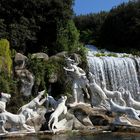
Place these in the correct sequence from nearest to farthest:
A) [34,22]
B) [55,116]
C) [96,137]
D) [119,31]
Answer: [96,137] < [55,116] < [34,22] < [119,31]

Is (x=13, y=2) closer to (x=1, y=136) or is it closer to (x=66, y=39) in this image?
(x=66, y=39)

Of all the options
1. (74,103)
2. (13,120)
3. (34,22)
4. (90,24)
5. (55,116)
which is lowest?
(13,120)

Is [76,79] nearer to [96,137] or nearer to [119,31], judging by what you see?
[96,137]

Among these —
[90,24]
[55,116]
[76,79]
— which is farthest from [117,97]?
[90,24]

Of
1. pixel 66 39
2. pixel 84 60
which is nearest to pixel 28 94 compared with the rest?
pixel 84 60

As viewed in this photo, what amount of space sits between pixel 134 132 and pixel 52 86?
848 cm

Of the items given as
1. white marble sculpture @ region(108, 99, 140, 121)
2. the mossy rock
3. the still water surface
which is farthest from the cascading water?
the still water surface

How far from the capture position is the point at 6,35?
1314 inches

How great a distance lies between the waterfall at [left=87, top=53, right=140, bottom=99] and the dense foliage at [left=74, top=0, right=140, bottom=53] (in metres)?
9.46

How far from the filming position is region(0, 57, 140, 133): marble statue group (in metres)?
23.0

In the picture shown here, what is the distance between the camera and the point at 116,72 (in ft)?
114

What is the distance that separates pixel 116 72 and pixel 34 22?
6311mm

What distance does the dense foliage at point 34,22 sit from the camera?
112ft

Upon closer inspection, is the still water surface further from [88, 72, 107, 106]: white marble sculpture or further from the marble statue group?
[88, 72, 107, 106]: white marble sculpture
